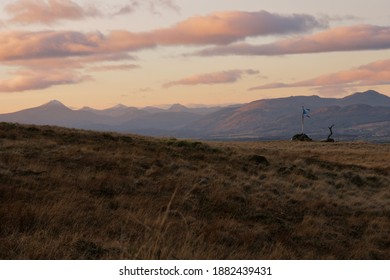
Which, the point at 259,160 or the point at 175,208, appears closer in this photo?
the point at 175,208

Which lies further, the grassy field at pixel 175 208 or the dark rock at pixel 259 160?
the dark rock at pixel 259 160

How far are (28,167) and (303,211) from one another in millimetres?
10369

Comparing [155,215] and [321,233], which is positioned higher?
[155,215]

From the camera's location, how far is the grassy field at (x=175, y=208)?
813cm

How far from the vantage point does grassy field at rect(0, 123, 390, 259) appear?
8.13 m

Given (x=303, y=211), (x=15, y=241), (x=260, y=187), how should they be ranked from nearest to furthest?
(x=15, y=241), (x=303, y=211), (x=260, y=187)

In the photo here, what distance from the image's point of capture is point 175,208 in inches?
517

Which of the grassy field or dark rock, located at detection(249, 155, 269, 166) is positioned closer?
the grassy field

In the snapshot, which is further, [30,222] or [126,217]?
[126,217]

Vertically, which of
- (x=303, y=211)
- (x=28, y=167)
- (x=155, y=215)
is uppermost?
(x=28, y=167)

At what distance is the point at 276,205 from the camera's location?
622 inches

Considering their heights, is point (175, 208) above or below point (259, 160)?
above

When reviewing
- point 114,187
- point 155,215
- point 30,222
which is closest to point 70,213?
point 30,222
